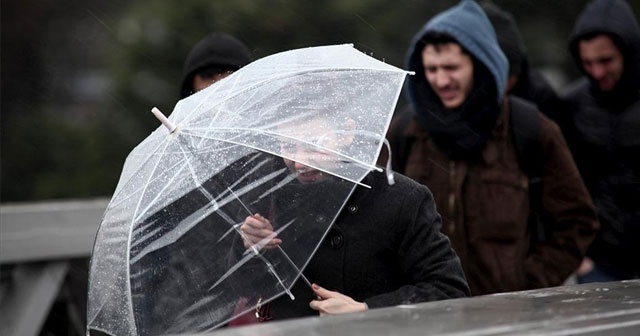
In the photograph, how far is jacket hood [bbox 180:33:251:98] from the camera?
18.5 ft

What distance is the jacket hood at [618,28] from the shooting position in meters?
6.06

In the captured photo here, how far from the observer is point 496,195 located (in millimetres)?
5121

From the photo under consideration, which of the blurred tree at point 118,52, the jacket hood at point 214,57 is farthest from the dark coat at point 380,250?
the blurred tree at point 118,52

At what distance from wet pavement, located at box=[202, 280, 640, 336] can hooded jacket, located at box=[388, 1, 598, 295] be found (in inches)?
83.4

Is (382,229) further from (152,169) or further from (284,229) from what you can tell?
(152,169)

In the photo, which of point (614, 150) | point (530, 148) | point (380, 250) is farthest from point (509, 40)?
point (380, 250)

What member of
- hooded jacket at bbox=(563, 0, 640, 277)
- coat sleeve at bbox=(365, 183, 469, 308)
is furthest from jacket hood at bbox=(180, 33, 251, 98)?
coat sleeve at bbox=(365, 183, 469, 308)

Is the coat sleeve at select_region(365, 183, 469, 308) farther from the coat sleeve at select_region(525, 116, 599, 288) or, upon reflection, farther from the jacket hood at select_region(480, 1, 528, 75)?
the jacket hood at select_region(480, 1, 528, 75)

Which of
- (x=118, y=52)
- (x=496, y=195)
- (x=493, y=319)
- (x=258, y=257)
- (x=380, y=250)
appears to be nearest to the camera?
(x=493, y=319)

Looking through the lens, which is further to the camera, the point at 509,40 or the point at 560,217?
the point at 509,40

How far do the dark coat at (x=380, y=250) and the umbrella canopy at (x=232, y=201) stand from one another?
184 mm

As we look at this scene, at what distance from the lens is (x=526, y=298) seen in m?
2.93

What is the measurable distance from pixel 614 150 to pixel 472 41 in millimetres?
993

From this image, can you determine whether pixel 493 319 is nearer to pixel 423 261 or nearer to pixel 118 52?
pixel 423 261
